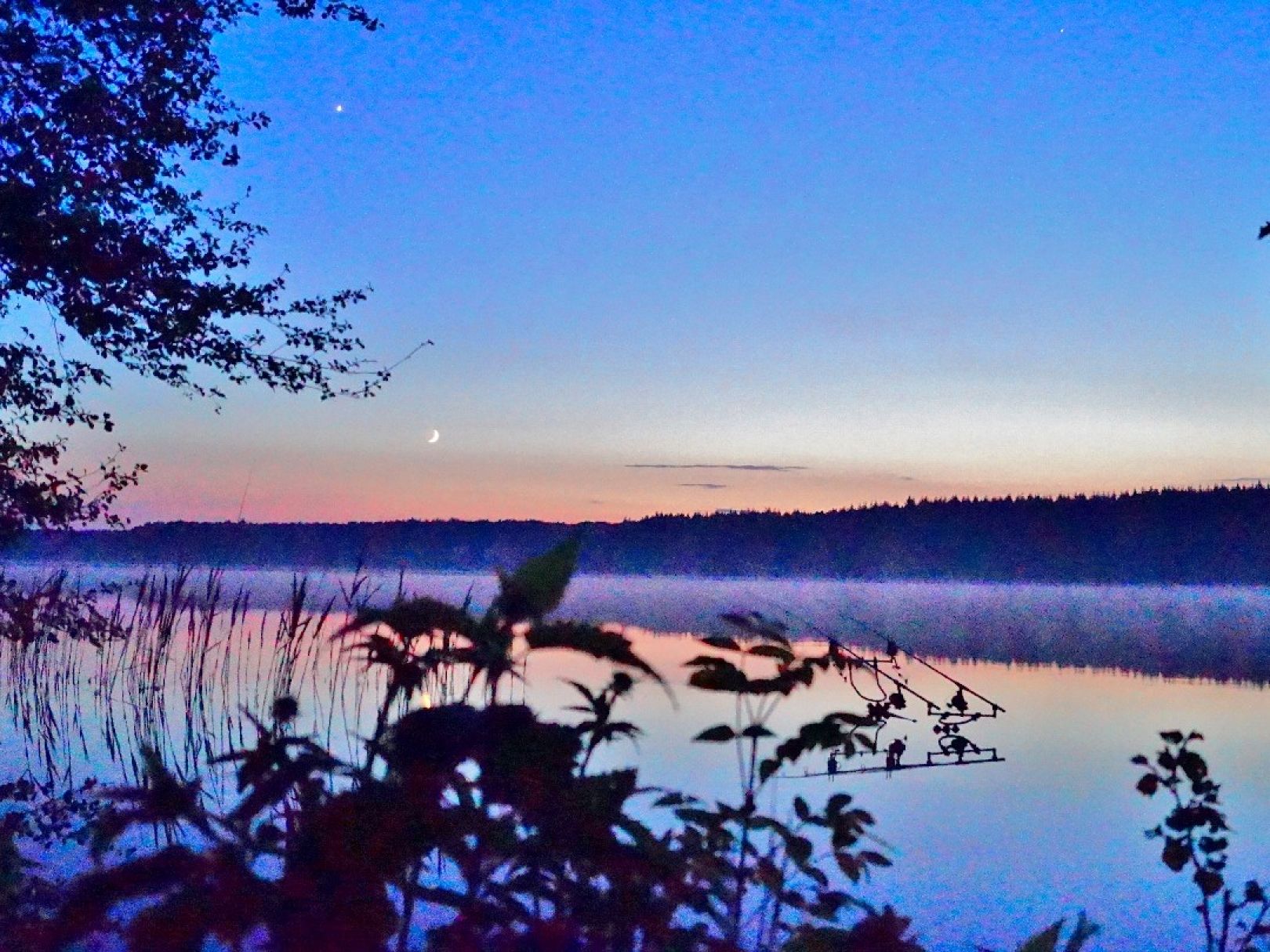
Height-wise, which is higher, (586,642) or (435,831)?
(586,642)

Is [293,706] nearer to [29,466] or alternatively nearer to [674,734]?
[29,466]

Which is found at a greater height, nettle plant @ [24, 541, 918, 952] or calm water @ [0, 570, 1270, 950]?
nettle plant @ [24, 541, 918, 952]

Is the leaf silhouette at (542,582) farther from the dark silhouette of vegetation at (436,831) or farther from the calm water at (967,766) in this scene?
the calm water at (967,766)

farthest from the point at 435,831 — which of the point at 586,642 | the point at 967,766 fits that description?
the point at 967,766

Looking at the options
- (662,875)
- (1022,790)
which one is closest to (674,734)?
(1022,790)

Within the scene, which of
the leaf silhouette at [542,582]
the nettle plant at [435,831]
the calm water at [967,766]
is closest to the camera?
the nettle plant at [435,831]

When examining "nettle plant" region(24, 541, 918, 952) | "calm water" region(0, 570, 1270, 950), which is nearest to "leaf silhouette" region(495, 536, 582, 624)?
"nettle plant" region(24, 541, 918, 952)

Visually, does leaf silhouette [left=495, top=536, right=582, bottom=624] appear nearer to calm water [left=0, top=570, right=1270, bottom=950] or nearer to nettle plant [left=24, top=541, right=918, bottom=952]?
nettle plant [left=24, top=541, right=918, bottom=952]

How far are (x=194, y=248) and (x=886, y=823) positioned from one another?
7011 millimetres

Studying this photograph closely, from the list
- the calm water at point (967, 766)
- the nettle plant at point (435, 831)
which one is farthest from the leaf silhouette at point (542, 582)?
the calm water at point (967, 766)

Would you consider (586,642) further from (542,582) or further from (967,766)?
(967,766)

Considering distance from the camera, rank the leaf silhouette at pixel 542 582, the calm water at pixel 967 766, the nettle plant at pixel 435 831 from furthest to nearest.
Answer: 1. the calm water at pixel 967 766
2. the leaf silhouette at pixel 542 582
3. the nettle plant at pixel 435 831

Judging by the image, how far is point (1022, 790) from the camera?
11.5 metres

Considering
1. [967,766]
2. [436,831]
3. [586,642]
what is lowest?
[967,766]
